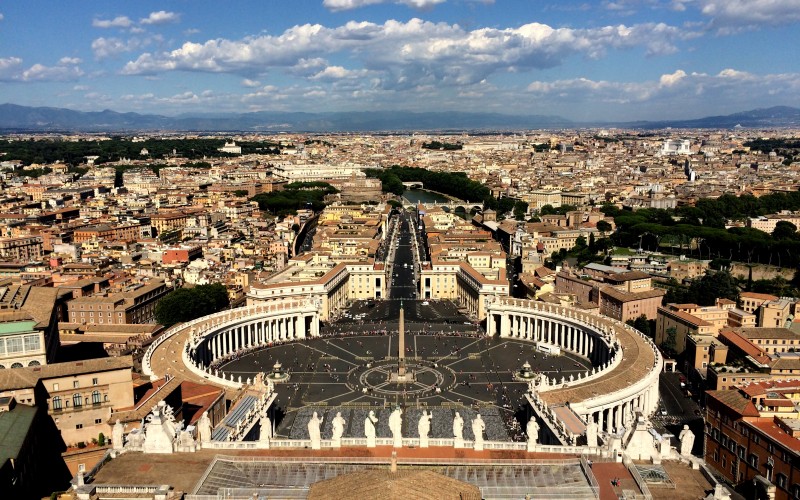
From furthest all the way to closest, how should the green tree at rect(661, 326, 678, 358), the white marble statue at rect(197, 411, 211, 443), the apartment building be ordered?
the green tree at rect(661, 326, 678, 358) → the apartment building → the white marble statue at rect(197, 411, 211, 443)

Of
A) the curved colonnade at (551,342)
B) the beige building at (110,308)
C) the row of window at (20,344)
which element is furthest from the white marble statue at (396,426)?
the beige building at (110,308)

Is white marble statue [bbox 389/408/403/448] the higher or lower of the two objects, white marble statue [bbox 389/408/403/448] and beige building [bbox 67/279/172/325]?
the higher

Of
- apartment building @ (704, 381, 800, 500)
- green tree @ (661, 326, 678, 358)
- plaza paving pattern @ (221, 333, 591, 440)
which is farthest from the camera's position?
green tree @ (661, 326, 678, 358)

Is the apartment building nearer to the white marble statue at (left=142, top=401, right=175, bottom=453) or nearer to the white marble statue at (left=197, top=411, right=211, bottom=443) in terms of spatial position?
the white marble statue at (left=197, top=411, right=211, bottom=443)

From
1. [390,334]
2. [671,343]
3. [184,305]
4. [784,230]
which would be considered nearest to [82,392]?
[184,305]

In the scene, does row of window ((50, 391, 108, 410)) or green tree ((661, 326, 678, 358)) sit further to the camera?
green tree ((661, 326, 678, 358))

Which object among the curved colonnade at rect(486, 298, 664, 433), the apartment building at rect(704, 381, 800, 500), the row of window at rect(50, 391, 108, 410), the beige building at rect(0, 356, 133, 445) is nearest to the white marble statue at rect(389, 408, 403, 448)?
the curved colonnade at rect(486, 298, 664, 433)

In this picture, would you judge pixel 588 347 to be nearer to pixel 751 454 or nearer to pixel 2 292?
pixel 751 454

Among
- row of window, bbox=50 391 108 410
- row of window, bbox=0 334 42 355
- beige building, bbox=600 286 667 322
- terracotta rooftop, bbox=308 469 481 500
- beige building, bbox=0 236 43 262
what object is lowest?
beige building, bbox=600 286 667 322
